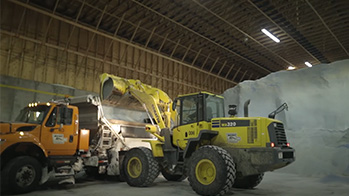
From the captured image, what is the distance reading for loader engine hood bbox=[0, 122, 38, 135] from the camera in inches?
241

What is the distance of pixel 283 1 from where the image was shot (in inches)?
523

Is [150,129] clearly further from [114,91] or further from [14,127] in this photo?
[14,127]

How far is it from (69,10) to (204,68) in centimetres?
1251

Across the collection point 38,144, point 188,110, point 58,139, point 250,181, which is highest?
point 188,110

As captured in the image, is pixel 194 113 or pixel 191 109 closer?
pixel 194 113

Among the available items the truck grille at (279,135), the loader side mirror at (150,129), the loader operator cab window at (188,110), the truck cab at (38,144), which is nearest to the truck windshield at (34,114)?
the truck cab at (38,144)

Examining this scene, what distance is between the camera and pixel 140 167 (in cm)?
781

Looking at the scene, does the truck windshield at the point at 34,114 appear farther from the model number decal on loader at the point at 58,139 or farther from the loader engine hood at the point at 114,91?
the loader engine hood at the point at 114,91

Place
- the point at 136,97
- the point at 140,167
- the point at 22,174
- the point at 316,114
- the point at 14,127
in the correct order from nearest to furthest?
the point at 22,174
the point at 14,127
the point at 140,167
the point at 136,97
the point at 316,114

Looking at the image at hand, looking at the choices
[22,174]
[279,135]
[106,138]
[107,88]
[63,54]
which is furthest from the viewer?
[63,54]

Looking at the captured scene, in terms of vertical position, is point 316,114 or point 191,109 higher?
point 316,114

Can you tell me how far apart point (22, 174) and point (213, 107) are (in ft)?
16.6

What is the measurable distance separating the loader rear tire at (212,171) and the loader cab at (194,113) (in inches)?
36.2

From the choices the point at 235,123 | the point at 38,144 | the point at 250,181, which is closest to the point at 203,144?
the point at 235,123
